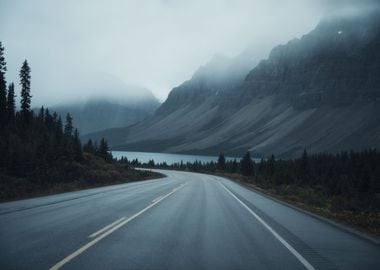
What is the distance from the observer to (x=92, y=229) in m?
11.5

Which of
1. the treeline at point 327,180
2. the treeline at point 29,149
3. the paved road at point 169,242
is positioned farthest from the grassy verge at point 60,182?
the treeline at point 327,180

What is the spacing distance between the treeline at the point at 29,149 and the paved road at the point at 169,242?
2202 centimetres

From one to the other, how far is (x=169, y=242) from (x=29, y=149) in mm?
33867

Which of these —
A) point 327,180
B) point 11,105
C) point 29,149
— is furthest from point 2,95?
point 327,180

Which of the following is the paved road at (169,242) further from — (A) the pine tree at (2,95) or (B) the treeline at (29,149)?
(A) the pine tree at (2,95)

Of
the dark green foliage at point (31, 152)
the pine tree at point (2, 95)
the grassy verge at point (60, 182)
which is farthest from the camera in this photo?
the pine tree at point (2, 95)

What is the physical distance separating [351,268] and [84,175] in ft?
127

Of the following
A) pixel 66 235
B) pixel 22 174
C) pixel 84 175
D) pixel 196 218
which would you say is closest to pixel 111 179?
pixel 84 175

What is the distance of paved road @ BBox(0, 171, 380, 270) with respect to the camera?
26.1 ft

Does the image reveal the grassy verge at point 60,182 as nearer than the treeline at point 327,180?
Yes

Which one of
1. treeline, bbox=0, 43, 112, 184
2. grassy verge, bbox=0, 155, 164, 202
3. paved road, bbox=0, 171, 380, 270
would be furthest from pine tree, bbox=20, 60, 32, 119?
paved road, bbox=0, 171, 380, 270

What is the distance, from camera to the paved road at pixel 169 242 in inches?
314

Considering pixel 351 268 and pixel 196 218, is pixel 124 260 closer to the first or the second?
pixel 351 268

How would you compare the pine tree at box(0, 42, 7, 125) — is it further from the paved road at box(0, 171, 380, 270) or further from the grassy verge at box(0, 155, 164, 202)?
the paved road at box(0, 171, 380, 270)
